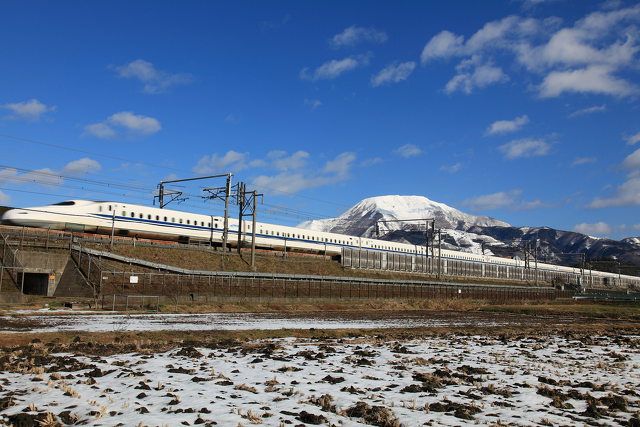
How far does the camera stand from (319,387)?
1253cm

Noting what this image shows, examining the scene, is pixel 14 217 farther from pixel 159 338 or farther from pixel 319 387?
pixel 319 387

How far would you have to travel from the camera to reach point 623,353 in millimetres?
20422

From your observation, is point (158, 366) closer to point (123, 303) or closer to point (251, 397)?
point (251, 397)

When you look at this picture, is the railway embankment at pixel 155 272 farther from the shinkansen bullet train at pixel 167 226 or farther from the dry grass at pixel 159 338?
→ the dry grass at pixel 159 338

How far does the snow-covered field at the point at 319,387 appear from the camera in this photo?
988 centimetres

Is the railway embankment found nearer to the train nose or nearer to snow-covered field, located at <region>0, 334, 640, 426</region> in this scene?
the train nose

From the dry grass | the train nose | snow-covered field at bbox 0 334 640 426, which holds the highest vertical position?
the train nose

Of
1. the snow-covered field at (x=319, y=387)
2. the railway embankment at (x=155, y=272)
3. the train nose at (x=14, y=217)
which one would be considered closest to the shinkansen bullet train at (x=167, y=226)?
the train nose at (x=14, y=217)

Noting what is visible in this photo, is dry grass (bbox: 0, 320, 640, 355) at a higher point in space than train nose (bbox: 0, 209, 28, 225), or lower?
lower

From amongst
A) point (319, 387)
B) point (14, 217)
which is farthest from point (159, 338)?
point (14, 217)

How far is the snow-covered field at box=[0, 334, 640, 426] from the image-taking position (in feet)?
32.4

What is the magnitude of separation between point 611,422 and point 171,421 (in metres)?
8.40

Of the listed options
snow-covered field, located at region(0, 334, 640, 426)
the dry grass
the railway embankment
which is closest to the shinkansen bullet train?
the railway embankment

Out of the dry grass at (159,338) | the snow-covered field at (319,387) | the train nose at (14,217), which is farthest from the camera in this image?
the train nose at (14,217)
